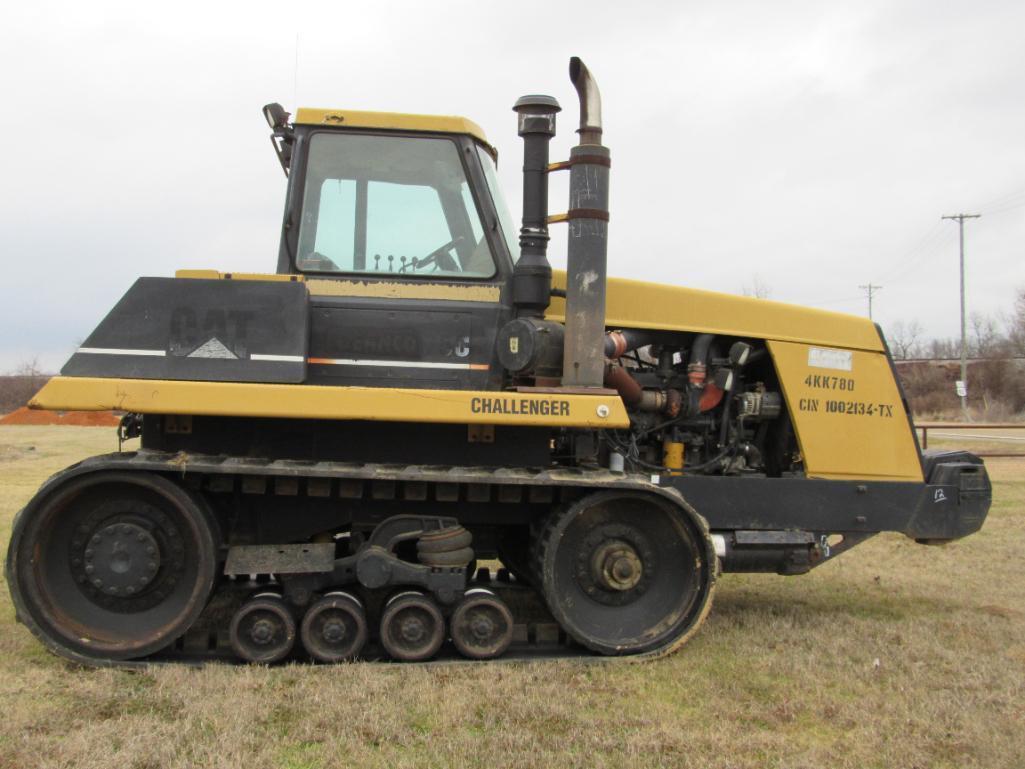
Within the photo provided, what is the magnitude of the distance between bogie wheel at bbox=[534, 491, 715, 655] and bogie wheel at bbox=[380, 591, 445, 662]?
662mm

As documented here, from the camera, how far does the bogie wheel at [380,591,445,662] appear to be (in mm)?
5191

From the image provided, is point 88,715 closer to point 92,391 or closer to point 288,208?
point 92,391

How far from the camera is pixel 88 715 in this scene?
4.34 meters

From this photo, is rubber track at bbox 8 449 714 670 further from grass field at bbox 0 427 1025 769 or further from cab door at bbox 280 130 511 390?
cab door at bbox 280 130 511 390

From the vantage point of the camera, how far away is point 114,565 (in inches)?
203

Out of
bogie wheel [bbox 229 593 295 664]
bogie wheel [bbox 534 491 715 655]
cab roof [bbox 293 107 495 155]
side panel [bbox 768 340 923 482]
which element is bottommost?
bogie wheel [bbox 229 593 295 664]

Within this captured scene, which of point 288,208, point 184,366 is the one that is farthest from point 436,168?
point 184,366

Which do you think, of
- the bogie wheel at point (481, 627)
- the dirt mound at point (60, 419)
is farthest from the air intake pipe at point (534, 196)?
the dirt mound at point (60, 419)

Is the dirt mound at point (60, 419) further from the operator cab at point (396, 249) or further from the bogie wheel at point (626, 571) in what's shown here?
the bogie wheel at point (626, 571)

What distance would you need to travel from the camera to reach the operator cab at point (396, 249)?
5.45m

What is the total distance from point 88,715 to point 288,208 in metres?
2.91

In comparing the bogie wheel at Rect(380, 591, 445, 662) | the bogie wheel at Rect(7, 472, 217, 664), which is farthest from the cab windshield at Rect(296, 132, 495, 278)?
the bogie wheel at Rect(380, 591, 445, 662)

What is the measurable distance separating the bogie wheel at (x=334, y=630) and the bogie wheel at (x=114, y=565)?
598 millimetres

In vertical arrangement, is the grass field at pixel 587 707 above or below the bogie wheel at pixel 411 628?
below
